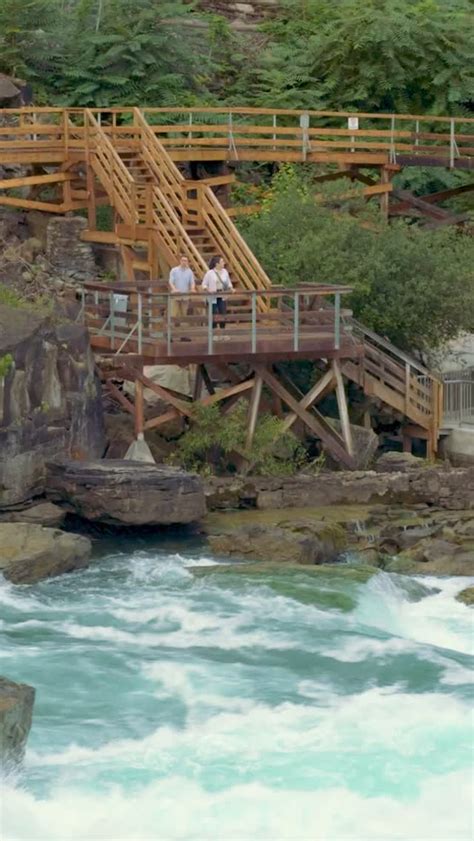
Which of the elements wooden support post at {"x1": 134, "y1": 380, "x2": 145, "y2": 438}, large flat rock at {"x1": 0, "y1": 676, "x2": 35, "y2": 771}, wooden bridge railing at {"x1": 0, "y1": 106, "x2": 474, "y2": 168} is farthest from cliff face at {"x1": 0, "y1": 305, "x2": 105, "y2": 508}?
large flat rock at {"x1": 0, "y1": 676, "x2": 35, "y2": 771}

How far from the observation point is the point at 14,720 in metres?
19.3

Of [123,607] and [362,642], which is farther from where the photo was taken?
[123,607]

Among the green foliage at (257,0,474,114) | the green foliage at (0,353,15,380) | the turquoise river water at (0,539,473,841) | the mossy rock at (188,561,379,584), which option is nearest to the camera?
the turquoise river water at (0,539,473,841)

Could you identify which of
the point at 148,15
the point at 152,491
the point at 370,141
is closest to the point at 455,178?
the point at 370,141

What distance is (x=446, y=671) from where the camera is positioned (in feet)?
74.6

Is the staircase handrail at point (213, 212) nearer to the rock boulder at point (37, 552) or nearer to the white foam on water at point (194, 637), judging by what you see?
the rock boulder at point (37, 552)

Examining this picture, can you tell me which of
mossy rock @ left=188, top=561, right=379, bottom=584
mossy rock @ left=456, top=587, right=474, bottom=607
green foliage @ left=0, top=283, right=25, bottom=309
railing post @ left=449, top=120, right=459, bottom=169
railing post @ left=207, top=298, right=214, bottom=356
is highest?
railing post @ left=449, top=120, right=459, bottom=169

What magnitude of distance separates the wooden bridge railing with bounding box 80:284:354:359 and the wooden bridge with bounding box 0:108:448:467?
0.11 ft

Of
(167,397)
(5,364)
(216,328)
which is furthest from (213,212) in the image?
(5,364)

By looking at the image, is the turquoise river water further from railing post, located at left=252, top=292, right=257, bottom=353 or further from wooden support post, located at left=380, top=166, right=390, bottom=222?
wooden support post, located at left=380, top=166, right=390, bottom=222

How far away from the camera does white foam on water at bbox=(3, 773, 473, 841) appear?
18.5 metres

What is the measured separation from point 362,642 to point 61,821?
625 centimetres

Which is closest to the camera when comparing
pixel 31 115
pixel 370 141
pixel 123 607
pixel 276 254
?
pixel 123 607

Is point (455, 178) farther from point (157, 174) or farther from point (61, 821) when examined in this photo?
point (61, 821)
